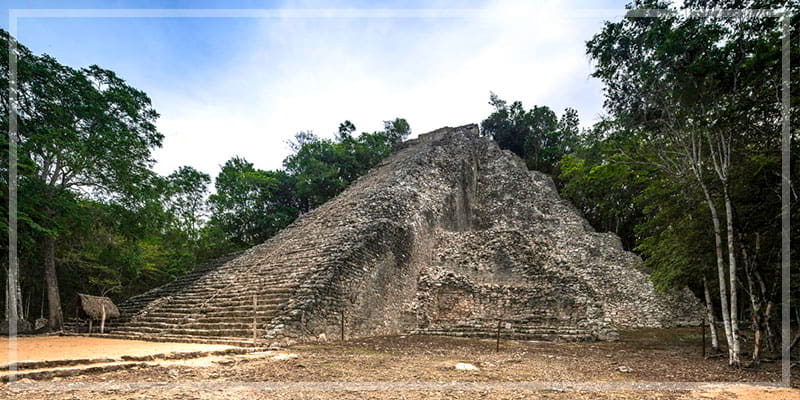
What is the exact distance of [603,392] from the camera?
494cm

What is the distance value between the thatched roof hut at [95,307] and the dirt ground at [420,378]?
21.9 feet

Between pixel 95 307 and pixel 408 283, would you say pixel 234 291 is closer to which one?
pixel 95 307

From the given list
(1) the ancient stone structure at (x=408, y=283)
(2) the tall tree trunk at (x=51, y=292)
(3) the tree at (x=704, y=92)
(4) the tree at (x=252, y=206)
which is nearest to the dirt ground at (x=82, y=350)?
(1) the ancient stone structure at (x=408, y=283)

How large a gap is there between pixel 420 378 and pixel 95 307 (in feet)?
34.0

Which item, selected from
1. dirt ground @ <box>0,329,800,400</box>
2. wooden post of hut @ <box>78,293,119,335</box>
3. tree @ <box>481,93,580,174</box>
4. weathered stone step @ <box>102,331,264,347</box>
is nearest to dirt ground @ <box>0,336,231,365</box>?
weathered stone step @ <box>102,331,264,347</box>

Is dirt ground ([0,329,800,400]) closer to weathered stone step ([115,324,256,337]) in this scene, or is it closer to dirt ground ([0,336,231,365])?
dirt ground ([0,336,231,365])

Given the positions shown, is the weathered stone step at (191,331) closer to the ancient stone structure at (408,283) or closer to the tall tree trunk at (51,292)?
the ancient stone structure at (408,283)

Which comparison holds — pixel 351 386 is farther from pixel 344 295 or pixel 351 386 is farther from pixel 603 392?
pixel 344 295

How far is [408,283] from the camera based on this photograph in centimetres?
1435

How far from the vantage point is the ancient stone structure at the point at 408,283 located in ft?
36.6

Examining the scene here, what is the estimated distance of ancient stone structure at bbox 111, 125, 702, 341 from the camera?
11.2 metres

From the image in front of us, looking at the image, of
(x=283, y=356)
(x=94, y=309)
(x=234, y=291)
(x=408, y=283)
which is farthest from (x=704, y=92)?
(x=94, y=309)

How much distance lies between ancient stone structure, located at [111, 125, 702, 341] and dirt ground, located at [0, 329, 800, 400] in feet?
8.43

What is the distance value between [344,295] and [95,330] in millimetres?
7000
